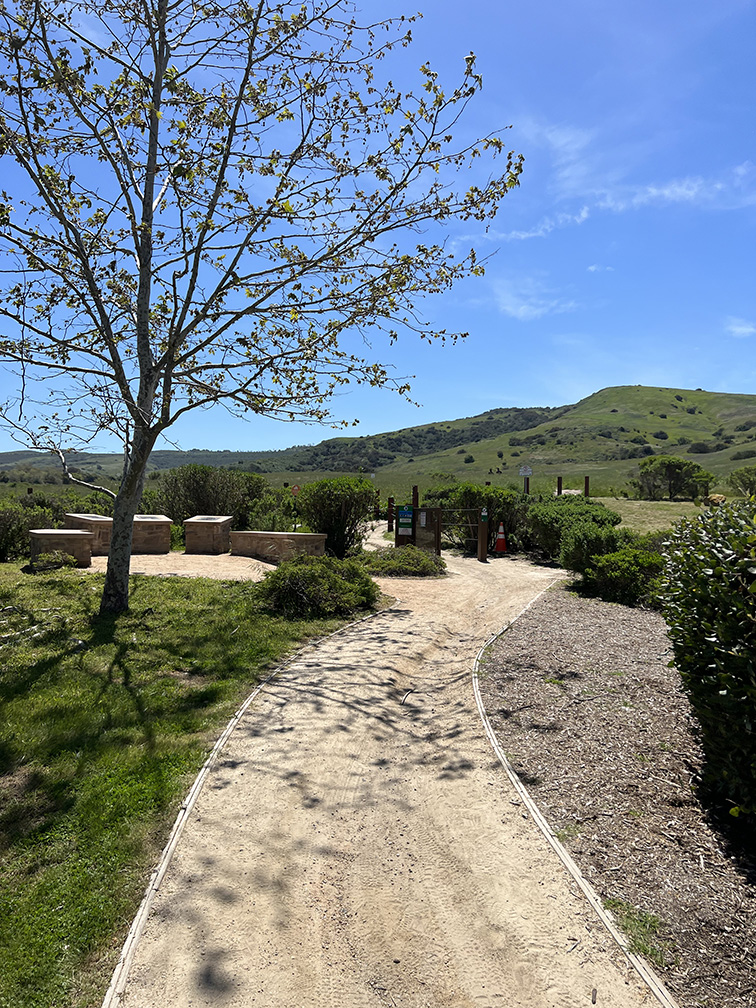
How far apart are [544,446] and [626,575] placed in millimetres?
89645

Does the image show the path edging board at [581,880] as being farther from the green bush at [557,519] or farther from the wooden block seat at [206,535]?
the wooden block seat at [206,535]

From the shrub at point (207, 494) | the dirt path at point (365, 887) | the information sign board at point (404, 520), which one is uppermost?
the shrub at point (207, 494)

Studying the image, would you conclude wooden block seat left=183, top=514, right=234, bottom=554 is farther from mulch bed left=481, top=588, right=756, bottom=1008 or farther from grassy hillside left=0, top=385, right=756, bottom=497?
Answer: grassy hillside left=0, top=385, right=756, bottom=497

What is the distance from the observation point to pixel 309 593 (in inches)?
349

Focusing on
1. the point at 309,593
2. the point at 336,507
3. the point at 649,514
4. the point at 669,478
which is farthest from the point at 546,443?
the point at 309,593

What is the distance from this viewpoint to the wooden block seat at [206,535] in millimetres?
14805

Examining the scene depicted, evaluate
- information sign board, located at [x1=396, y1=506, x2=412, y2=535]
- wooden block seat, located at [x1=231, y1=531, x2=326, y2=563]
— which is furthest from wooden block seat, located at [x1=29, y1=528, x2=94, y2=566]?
information sign board, located at [x1=396, y1=506, x2=412, y2=535]

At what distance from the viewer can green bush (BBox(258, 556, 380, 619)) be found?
29.0 ft

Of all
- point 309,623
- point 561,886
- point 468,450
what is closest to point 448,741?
point 561,886

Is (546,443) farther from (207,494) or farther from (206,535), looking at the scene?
(206,535)

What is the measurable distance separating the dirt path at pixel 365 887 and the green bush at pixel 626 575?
627 centimetres

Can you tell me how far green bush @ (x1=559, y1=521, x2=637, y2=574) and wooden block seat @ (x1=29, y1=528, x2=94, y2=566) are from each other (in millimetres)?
9959

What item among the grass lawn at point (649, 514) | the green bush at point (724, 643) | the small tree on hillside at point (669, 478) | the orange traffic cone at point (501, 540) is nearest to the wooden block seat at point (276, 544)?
the orange traffic cone at point (501, 540)

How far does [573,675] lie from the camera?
6109 mm
